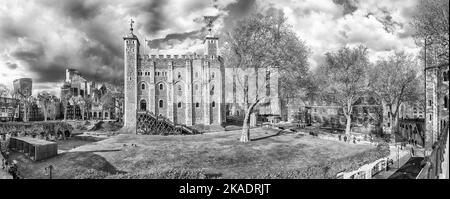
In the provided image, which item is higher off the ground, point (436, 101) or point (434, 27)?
point (434, 27)

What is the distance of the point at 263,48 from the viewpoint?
20219 mm

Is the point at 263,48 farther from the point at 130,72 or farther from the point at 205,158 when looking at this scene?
the point at 130,72

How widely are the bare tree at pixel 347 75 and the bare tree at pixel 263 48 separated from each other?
27.1 feet

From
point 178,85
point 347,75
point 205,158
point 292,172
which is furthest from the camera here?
point 178,85

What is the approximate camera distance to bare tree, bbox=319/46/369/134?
26.5 m

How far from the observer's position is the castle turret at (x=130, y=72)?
120 ft

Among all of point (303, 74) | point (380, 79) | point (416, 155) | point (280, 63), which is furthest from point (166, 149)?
point (380, 79)

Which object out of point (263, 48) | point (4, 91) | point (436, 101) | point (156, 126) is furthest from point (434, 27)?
point (4, 91)

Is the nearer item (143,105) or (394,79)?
(394,79)

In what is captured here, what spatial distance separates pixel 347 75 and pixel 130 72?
3299 centimetres

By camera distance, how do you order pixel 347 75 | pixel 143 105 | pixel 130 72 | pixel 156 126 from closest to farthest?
pixel 347 75 < pixel 156 126 < pixel 130 72 < pixel 143 105

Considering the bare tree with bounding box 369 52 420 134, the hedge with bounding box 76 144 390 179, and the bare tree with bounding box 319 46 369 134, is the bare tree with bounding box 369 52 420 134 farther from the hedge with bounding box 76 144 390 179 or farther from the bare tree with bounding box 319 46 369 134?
the hedge with bounding box 76 144 390 179
